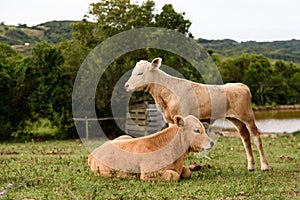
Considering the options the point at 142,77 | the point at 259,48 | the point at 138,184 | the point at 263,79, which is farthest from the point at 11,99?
the point at 259,48

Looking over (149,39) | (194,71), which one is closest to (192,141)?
(149,39)

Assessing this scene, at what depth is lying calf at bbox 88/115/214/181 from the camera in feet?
28.5

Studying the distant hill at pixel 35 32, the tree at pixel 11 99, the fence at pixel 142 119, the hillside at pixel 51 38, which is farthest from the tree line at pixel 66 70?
the distant hill at pixel 35 32

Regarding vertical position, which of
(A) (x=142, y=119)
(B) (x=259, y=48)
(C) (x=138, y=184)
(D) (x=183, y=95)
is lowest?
(A) (x=142, y=119)

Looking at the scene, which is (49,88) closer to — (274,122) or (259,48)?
(274,122)

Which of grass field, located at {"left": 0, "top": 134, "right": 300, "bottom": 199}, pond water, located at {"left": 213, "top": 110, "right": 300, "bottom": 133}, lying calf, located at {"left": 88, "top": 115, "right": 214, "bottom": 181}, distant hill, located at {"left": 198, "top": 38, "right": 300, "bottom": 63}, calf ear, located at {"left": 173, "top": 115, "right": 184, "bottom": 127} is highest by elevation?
distant hill, located at {"left": 198, "top": 38, "right": 300, "bottom": 63}

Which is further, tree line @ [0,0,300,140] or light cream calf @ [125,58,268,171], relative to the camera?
tree line @ [0,0,300,140]

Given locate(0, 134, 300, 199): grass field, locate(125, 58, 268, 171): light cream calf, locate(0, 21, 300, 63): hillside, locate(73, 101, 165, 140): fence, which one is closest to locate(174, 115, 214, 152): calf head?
locate(0, 134, 300, 199): grass field

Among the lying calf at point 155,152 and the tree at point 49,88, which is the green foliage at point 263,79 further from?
the lying calf at point 155,152

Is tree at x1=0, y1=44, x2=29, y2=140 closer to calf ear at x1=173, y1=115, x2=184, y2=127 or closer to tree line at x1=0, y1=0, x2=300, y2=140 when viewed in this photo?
tree line at x1=0, y1=0, x2=300, y2=140

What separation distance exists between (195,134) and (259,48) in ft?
409

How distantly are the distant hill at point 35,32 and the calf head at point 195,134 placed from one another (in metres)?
75.7

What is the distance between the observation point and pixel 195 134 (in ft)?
29.6

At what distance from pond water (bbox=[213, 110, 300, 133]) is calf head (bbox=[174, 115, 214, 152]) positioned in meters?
23.0
